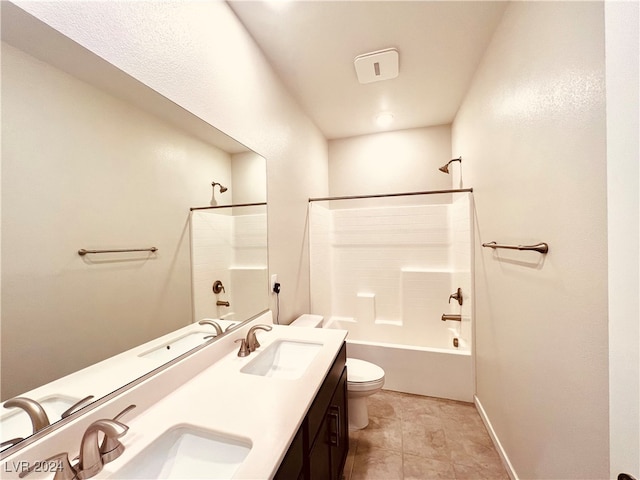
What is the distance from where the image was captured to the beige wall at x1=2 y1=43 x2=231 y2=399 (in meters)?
0.60

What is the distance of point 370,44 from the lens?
172cm

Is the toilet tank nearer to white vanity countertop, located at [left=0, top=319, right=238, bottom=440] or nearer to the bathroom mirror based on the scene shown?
the bathroom mirror

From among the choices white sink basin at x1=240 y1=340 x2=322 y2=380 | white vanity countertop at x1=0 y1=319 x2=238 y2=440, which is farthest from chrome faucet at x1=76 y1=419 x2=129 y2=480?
white sink basin at x1=240 y1=340 x2=322 y2=380

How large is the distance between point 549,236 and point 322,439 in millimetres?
1253

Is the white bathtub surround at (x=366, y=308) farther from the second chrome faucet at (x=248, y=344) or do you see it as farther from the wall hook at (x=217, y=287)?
the wall hook at (x=217, y=287)

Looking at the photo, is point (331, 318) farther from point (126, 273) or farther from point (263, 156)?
point (126, 273)

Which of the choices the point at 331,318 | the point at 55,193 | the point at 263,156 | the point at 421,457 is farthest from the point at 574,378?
the point at 331,318

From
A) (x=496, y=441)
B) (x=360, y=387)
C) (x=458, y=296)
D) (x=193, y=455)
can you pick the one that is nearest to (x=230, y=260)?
(x=193, y=455)

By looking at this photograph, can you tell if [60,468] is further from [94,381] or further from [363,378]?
[363,378]

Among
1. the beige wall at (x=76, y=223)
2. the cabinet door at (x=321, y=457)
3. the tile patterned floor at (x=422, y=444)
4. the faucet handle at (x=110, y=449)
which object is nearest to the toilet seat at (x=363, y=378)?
the tile patterned floor at (x=422, y=444)

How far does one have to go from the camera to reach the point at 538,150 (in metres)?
1.10

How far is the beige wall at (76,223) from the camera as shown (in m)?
0.60

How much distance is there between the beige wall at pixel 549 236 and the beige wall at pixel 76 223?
4.96 ft

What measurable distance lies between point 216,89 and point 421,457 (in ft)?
8.20
